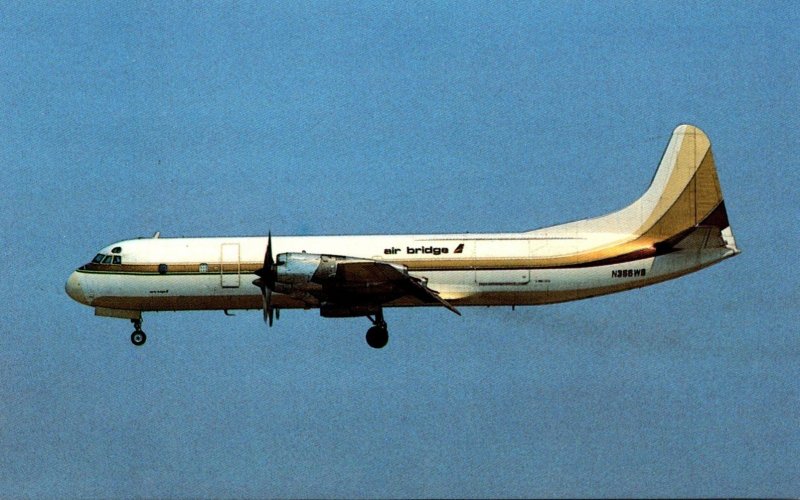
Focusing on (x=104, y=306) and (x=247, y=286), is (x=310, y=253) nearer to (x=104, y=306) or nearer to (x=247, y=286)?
(x=247, y=286)

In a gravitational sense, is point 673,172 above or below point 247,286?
above

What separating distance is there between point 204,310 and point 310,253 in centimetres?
441

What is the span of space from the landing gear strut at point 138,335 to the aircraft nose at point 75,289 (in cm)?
191

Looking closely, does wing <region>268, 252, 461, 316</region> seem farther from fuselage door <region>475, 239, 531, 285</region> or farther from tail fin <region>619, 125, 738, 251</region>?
tail fin <region>619, 125, 738, 251</region>

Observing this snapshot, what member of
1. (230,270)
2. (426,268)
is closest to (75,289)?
(230,270)

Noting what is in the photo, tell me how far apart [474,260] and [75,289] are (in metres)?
14.0

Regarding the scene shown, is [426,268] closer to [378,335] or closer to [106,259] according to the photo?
[378,335]

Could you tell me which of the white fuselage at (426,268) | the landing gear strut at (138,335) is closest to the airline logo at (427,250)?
the white fuselage at (426,268)

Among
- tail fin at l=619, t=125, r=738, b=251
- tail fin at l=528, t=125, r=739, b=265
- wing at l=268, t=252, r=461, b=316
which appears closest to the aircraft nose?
wing at l=268, t=252, r=461, b=316

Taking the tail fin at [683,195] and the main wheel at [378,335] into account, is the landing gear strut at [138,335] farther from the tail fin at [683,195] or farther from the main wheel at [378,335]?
the tail fin at [683,195]

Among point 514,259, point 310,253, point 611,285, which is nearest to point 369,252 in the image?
point 310,253

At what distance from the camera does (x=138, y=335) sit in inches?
1885

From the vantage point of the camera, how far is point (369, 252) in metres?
46.5

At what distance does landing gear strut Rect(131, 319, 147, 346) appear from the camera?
4788cm
